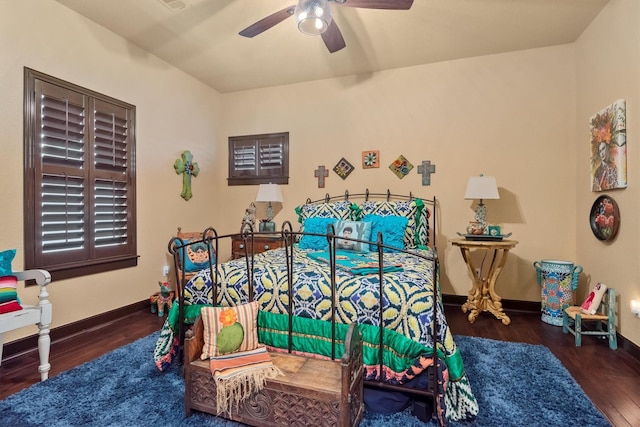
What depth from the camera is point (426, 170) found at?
376 cm

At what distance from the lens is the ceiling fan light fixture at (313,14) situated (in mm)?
2084

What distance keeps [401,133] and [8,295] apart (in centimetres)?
373

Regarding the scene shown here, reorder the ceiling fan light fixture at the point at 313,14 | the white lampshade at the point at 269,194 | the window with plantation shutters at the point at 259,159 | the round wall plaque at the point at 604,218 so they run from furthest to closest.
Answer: the window with plantation shutters at the point at 259,159 → the white lampshade at the point at 269,194 → the round wall plaque at the point at 604,218 → the ceiling fan light fixture at the point at 313,14

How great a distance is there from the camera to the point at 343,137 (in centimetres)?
411

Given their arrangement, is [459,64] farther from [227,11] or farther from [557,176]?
[227,11]

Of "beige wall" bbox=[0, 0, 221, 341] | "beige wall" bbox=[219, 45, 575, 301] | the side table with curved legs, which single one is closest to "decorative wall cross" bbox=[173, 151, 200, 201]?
"beige wall" bbox=[0, 0, 221, 341]

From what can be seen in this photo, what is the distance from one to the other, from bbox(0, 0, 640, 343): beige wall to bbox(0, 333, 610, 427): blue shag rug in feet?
3.02

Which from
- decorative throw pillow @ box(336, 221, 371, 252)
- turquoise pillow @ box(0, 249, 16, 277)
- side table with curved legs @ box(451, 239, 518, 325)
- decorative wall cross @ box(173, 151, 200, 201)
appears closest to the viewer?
turquoise pillow @ box(0, 249, 16, 277)

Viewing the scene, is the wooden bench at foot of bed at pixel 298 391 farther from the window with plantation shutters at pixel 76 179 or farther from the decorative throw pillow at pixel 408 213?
the window with plantation shutters at pixel 76 179

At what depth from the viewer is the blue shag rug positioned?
162 centimetres

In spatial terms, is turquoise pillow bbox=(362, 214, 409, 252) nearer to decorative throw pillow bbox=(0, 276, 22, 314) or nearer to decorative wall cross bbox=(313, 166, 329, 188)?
decorative wall cross bbox=(313, 166, 329, 188)

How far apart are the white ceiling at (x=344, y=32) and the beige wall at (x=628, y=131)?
10.3 inches

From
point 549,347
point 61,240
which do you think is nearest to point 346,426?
point 549,347

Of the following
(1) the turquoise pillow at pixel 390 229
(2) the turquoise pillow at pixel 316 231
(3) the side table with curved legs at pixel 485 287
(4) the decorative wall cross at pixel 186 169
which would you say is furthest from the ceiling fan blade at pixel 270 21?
(3) the side table with curved legs at pixel 485 287
